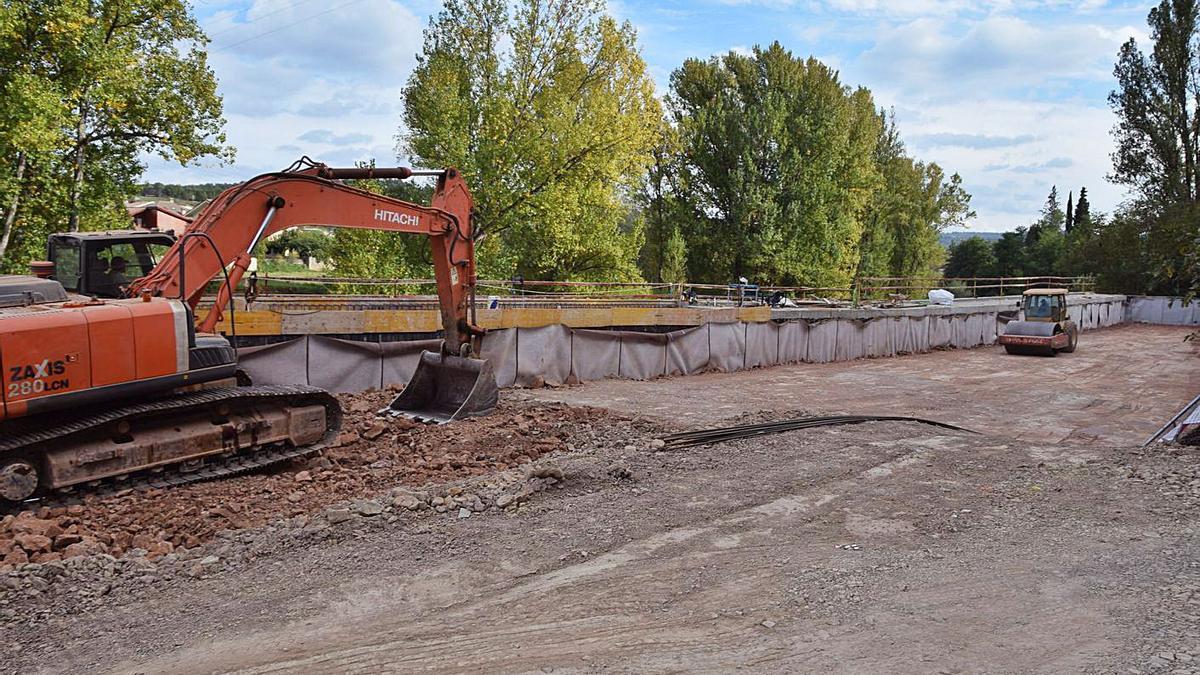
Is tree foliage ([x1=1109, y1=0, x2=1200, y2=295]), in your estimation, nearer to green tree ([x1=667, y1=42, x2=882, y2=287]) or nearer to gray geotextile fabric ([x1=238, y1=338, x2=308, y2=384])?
green tree ([x1=667, y1=42, x2=882, y2=287])

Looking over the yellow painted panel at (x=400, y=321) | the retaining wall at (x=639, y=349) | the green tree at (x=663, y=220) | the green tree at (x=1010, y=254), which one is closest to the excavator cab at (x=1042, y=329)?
the retaining wall at (x=639, y=349)

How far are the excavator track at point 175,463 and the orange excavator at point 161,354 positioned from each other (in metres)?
0.02

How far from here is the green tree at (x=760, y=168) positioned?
120 ft

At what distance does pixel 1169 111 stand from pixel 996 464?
48.1 metres

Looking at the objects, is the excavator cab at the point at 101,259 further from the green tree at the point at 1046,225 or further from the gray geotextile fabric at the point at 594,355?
the green tree at the point at 1046,225

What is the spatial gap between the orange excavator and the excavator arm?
16mm

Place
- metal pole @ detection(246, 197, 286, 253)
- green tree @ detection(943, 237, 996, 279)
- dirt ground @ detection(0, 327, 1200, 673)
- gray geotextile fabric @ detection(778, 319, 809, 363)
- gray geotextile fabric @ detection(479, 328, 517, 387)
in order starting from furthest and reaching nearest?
green tree @ detection(943, 237, 996, 279) → gray geotextile fabric @ detection(778, 319, 809, 363) → gray geotextile fabric @ detection(479, 328, 517, 387) → metal pole @ detection(246, 197, 286, 253) → dirt ground @ detection(0, 327, 1200, 673)

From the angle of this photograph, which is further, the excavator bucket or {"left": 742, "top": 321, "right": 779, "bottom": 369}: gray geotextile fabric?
{"left": 742, "top": 321, "right": 779, "bottom": 369}: gray geotextile fabric

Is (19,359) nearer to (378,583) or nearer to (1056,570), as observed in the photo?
(378,583)

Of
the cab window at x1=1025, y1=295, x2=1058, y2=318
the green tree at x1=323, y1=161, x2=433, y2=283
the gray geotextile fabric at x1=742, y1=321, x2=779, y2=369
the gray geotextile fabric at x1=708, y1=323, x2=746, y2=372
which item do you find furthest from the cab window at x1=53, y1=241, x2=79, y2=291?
the cab window at x1=1025, y1=295, x2=1058, y2=318

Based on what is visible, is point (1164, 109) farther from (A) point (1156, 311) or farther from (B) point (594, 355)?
(B) point (594, 355)

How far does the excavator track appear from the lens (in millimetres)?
6848

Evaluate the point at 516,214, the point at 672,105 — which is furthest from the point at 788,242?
the point at 516,214

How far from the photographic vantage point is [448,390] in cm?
1149
